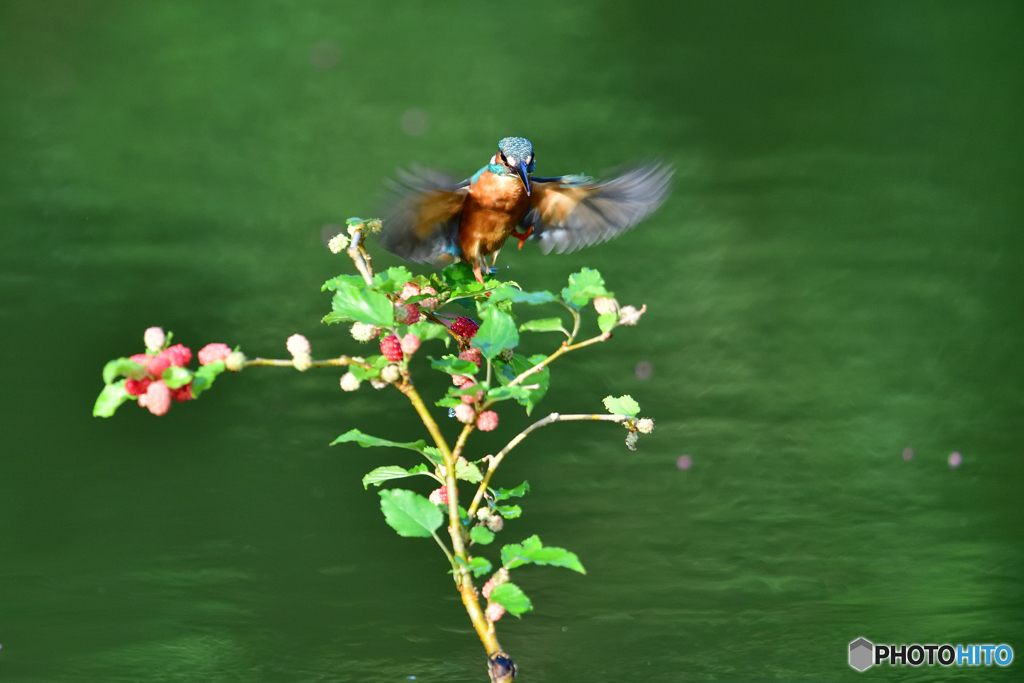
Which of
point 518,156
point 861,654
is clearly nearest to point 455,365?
point 518,156

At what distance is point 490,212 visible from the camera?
0.76m

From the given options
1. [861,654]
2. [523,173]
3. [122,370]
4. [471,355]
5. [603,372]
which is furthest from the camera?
[603,372]

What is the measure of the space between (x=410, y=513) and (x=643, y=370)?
3.65 ft

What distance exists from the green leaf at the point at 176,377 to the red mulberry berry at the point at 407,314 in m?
0.12

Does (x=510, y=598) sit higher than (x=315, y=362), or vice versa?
Answer: (x=315, y=362)

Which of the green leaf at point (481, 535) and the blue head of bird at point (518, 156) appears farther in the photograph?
the blue head of bird at point (518, 156)

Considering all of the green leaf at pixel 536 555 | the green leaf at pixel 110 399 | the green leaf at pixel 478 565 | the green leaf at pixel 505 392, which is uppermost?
the green leaf at pixel 505 392

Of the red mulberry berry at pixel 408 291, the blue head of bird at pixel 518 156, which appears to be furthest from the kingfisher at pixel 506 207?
the red mulberry berry at pixel 408 291

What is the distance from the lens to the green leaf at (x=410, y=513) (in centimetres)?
51

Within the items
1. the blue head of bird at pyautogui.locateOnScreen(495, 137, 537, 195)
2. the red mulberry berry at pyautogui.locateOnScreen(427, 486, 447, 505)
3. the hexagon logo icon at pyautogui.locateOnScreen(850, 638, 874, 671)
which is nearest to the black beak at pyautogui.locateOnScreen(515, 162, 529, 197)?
the blue head of bird at pyautogui.locateOnScreen(495, 137, 537, 195)

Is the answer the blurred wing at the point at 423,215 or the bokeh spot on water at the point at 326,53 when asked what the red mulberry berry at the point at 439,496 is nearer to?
the blurred wing at the point at 423,215

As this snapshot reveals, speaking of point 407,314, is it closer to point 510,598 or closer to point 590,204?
point 510,598

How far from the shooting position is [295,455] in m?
1.46

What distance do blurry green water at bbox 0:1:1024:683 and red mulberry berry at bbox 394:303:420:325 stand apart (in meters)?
0.58
